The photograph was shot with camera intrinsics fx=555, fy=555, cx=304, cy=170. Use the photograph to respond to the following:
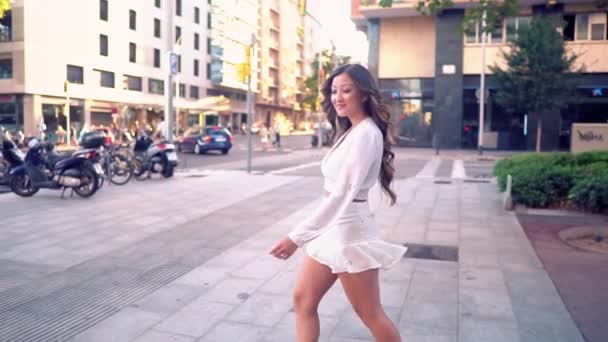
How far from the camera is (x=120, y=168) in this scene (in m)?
14.3

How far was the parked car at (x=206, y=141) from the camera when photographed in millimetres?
28172

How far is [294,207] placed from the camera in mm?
9828

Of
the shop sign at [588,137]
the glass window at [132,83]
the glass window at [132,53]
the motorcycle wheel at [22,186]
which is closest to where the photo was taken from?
the motorcycle wheel at [22,186]

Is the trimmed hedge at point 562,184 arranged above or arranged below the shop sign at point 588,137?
below

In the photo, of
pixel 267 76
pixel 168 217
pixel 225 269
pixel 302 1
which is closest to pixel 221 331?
pixel 225 269

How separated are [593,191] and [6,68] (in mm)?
39327

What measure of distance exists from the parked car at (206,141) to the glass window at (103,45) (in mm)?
19563

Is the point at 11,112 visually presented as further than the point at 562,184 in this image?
Yes

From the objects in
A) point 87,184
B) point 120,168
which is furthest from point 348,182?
point 120,168

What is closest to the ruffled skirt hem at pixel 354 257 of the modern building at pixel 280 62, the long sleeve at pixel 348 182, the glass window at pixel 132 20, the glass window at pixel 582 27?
the long sleeve at pixel 348 182

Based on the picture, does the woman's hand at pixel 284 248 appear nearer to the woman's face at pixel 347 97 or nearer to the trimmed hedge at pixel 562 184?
the woman's face at pixel 347 97

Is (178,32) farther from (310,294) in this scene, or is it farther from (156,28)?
(310,294)

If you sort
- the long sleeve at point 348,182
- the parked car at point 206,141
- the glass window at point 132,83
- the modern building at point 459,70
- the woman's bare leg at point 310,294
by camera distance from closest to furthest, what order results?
the long sleeve at point 348,182 < the woman's bare leg at point 310,294 < the parked car at point 206,141 < the modern building at point 459,70 < the glass window at point 132,83

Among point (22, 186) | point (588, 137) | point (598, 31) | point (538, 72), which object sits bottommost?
point (22, 186)
